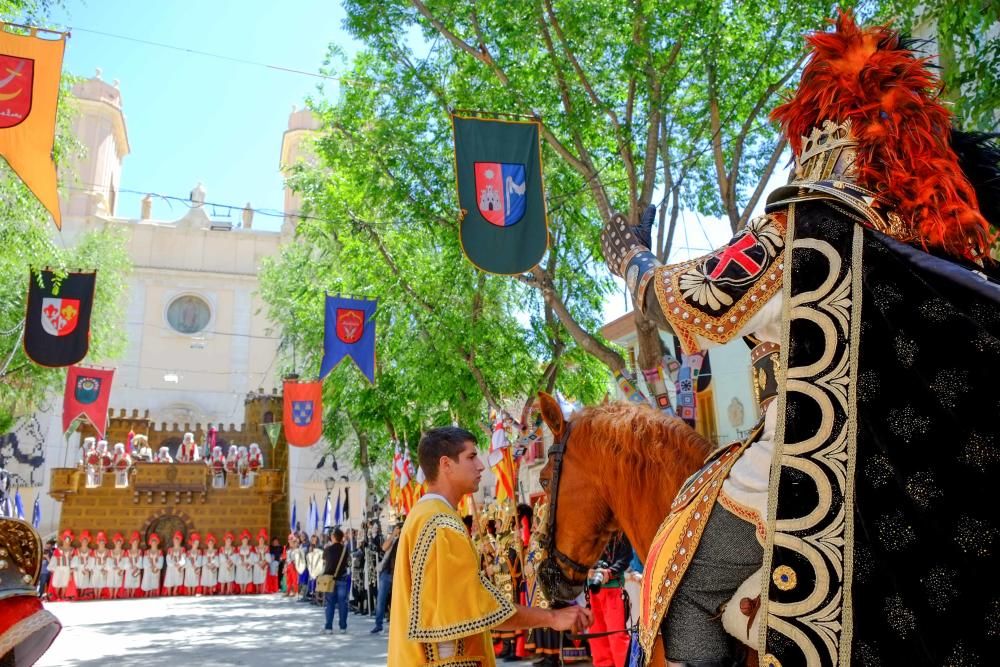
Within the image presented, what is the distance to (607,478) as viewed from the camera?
3799 millimetres

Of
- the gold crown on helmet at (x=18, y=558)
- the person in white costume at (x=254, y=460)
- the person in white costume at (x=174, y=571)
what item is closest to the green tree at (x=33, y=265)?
the person in white costume at (x=174, y=571)

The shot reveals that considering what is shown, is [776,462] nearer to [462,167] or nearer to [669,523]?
[669,523]

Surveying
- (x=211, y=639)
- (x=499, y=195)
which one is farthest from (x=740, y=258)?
(x=211, y=639)

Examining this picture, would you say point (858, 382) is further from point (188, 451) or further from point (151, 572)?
point (188, 451)

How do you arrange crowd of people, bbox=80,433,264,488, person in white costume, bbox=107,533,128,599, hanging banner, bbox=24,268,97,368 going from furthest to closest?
crowd of people, bbox=80,433,264,488 → person in white costume, bbox=107,533,128,599 → hanging banner, bbox=24,268,97,368

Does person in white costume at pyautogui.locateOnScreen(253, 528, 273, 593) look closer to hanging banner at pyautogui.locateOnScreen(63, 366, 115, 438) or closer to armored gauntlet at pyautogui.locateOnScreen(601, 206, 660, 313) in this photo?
hanging banner at pyautogui.locateOnScreen(63, 366, 115, 438)

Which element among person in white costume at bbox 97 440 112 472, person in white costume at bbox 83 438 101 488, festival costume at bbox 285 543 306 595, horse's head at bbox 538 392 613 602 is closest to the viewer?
horse's head at bbox 538 392 613 602

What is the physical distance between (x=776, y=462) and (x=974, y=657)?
0.70m

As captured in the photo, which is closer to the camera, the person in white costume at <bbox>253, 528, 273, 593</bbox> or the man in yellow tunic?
the man in yellow tunic

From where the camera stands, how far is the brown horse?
11.8ft

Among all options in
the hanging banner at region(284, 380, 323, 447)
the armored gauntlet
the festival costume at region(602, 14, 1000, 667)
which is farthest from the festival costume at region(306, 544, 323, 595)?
the festival costume at region(602, 14, 1000, 667)

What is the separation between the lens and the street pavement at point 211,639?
1225 cm

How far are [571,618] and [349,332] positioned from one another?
50.5ft

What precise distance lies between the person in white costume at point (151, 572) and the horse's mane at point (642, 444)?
3574 centimetres
